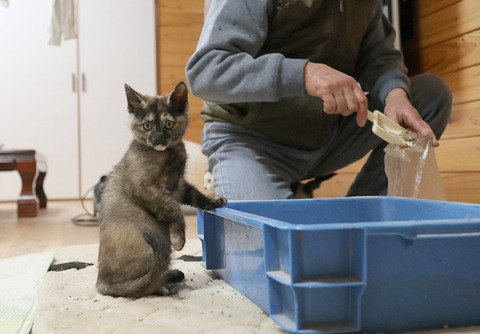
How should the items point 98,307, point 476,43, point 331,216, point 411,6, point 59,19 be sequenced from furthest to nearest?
point 59,19 < point 411,6 < point 476,43 < point 331,216 < point 98,307

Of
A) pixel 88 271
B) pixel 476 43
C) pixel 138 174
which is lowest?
pixel 88 271

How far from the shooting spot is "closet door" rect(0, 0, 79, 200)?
4.15m

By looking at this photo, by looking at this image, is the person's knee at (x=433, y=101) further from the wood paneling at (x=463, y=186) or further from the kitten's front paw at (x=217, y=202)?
the kitten's front paw at (x=217, y=202)

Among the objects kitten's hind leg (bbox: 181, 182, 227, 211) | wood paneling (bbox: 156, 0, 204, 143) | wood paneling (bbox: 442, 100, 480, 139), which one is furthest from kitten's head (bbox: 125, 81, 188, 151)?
wood paneling (bbox: 156, 0, 204, 143)

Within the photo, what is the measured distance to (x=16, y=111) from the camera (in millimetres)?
4203

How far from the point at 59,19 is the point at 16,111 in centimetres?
95

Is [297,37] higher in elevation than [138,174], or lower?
higher

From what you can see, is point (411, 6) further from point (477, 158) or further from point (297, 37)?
point (297, 37)

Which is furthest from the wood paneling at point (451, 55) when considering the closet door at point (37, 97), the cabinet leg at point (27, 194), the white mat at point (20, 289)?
the closet door at point (37, 97)

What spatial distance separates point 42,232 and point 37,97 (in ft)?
7.51

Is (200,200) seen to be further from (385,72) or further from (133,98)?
(385,72)

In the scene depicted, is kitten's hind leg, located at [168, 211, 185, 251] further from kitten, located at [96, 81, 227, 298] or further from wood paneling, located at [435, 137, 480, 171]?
wood paneling, located at [435, 137, 480, 171]

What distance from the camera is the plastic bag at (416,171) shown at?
1.32 m

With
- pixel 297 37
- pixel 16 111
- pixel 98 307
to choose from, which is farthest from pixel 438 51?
pixel 16 111
